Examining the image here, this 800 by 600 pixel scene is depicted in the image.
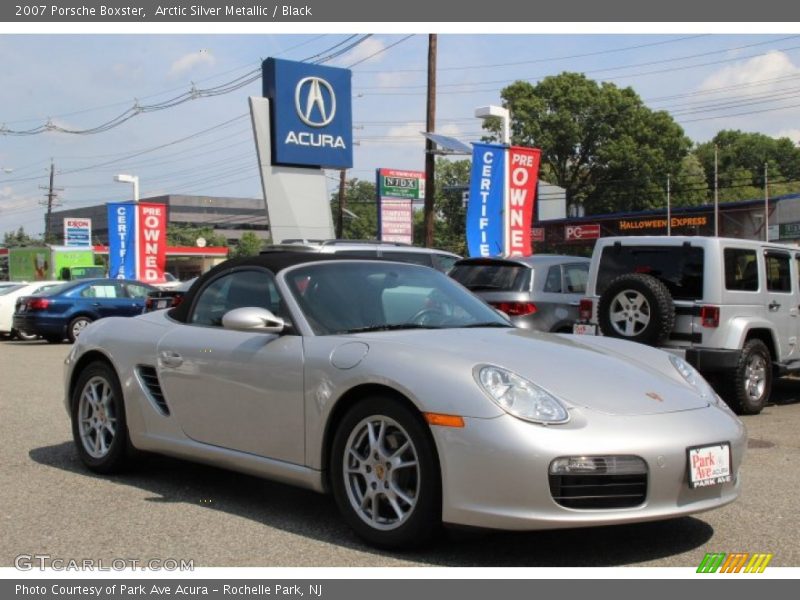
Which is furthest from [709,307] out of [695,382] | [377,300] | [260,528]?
[260,528]

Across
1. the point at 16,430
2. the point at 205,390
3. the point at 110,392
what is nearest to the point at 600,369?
the point at 205,390

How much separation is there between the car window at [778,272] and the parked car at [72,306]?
48.8ft

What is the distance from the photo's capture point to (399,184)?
37.5 meters

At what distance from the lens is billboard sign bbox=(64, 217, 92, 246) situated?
191 ft

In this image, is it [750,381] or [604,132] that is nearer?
[750,381]

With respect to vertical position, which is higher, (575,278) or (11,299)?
(575,278)

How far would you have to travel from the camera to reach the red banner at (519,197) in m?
18.9

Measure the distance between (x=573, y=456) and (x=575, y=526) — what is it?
0.99 ft

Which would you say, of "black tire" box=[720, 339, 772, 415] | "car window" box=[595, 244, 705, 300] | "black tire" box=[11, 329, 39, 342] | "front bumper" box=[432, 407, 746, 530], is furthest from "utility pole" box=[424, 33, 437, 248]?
"front bumper" box=[432, 407, 746, 530]

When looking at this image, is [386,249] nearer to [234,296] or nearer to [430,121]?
[234,296]

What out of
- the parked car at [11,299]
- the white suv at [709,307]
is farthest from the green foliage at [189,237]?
the white suv at [709,307]

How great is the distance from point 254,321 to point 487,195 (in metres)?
14.5

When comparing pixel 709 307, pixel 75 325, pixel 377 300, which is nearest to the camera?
pixel 377 300

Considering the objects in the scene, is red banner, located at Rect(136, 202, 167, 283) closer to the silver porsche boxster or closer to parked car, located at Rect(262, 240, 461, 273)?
parked car, located at Rect(262, 240, 461, 273)
